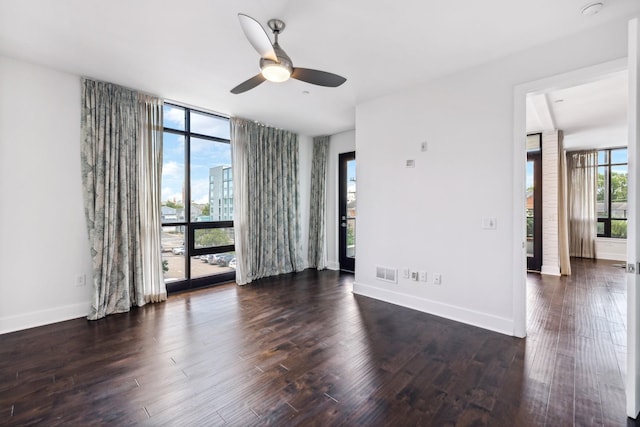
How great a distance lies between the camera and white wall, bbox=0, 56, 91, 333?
2998 mm

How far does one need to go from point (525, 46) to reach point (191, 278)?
17.1 ft

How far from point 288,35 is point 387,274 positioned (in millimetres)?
3092

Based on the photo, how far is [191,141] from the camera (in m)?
4.62

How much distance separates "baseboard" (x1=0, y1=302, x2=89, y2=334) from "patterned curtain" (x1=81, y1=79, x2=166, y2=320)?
0.22 m

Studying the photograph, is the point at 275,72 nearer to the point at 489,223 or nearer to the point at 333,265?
the point at 489,223

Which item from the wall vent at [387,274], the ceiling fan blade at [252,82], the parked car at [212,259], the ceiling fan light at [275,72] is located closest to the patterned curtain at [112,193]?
the parked car at [212,259]

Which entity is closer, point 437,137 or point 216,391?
point 216,391

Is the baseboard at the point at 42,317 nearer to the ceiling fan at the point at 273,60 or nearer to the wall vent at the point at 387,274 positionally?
the ceiling fan at the point at 273,60

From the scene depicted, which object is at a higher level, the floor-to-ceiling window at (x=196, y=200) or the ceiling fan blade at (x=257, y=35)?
the ceiling fan blade at (x=257, y=35)

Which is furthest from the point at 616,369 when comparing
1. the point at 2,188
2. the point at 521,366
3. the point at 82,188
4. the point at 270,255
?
the point at 2,188

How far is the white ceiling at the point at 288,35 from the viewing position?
2225 mm

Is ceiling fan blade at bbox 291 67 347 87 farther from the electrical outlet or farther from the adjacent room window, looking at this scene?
the adjacent room window

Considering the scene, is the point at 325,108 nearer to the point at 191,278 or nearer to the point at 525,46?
the point at 525,46

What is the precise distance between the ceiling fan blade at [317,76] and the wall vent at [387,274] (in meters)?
2.55
